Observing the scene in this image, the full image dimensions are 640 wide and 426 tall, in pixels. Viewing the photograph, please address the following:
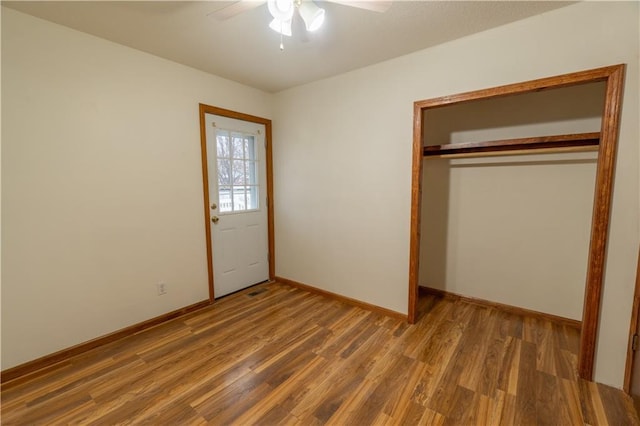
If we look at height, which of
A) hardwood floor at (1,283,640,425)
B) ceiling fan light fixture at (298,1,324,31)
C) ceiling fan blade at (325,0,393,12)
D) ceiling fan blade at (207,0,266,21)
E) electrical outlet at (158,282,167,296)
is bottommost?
hardwood floor at (1,283,640,425)

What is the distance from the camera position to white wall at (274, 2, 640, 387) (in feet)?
5.75

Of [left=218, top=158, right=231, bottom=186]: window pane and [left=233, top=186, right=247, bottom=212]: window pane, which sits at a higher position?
[left=218, top=158, right=231, bottom=186]: window pane

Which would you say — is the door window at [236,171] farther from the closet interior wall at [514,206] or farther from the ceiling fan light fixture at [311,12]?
the closet interior wall at [514,206]

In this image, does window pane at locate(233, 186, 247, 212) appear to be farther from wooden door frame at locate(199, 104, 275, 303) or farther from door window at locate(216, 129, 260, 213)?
wooden door frame at locate(199, 104, 275, 303)

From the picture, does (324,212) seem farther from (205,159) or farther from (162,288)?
(162,288)

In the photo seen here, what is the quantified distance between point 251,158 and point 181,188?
0.99 metres

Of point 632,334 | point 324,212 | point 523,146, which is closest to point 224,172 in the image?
point 324,212

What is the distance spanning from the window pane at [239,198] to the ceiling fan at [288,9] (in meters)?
1.97

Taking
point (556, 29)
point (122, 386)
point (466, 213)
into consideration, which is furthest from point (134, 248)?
point (556, 29)

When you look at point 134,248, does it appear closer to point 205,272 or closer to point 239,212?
point 205,272

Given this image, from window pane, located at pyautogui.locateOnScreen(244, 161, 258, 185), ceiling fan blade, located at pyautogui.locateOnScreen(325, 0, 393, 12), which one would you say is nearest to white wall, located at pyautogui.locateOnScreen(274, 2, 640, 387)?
window pane, located at pyautogui.locateOnScreen(244, 161, 258, 185)

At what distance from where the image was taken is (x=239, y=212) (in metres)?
3.40

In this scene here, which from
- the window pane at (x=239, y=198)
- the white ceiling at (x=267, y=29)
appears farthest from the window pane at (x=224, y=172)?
the white ceiling at (x=267, y=29)

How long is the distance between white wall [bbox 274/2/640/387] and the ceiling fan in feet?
3.70
